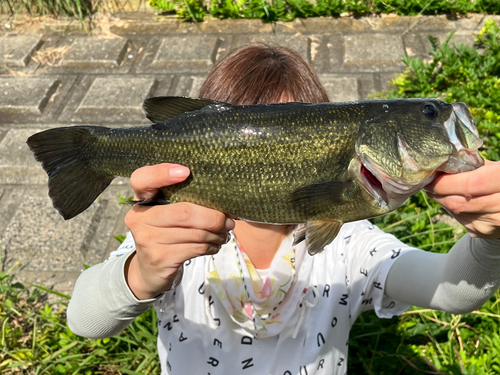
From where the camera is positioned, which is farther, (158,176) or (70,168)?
(70,168)

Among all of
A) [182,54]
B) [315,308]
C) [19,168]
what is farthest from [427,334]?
[182,54]

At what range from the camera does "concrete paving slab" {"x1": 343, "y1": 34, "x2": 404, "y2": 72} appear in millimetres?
5562

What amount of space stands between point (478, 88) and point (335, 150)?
365 cm

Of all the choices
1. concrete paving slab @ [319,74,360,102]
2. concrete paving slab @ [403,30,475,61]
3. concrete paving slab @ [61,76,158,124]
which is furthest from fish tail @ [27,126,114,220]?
concrete paving slab @ [403,30,475,61]

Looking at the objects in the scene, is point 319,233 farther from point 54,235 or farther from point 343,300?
point 54,235

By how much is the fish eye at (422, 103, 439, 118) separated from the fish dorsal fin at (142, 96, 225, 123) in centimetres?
74

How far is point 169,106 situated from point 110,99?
404cm

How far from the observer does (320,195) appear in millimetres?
1559

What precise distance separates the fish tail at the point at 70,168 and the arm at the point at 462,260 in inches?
49.9

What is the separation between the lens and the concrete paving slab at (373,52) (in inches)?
219

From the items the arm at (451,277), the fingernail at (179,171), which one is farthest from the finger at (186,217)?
the arm at (451,277)

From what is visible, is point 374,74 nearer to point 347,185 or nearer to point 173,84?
point 173,84

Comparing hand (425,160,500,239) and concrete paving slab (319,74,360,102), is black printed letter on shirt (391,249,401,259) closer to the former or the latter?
hand (425,160,500,239)

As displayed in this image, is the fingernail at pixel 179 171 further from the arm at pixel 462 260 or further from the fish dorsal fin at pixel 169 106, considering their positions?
the arm at pixel 462 260
